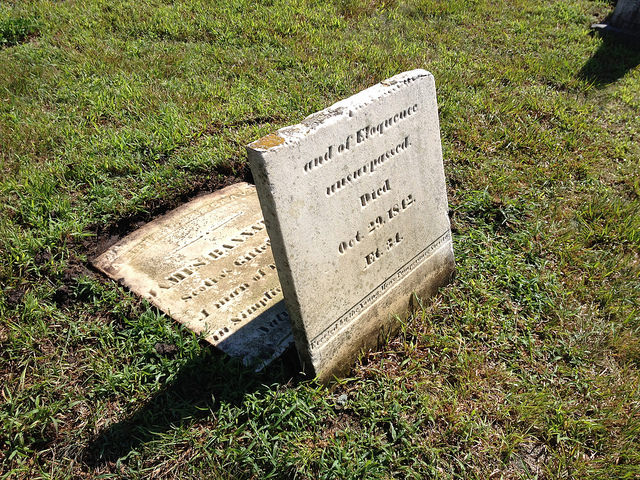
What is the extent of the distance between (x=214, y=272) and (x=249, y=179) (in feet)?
3.22

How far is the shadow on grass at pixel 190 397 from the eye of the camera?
6.70 ft

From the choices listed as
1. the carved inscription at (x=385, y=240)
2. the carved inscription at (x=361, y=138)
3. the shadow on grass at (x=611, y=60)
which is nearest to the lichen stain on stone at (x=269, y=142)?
the carved inscription at (x=361, y=138)

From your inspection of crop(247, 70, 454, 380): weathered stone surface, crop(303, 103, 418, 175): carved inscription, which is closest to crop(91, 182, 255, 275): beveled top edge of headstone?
crop(247, 70, 454, 380): weathered stone surface

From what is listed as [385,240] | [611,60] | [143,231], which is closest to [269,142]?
[385,240]

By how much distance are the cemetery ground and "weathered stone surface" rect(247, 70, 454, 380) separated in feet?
0.76

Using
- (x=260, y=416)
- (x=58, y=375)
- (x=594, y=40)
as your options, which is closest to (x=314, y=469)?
(x=260, y=416)

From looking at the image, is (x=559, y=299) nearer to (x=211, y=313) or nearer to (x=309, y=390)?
(x=309, y=390)

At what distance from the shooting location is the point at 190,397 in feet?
7.30

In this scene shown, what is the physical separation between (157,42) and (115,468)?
167 inches

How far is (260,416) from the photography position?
215cm

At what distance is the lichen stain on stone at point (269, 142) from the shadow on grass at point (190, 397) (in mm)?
1064

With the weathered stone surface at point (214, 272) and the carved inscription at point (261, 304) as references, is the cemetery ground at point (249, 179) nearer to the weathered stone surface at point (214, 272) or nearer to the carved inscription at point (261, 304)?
the weathered stone surface at point (214, 272)

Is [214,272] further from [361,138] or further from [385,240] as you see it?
[361,138]

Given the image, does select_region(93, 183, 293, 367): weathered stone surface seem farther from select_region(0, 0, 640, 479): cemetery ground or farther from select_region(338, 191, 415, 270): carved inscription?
select_region(338, 191, 415, 270): carved inscription
